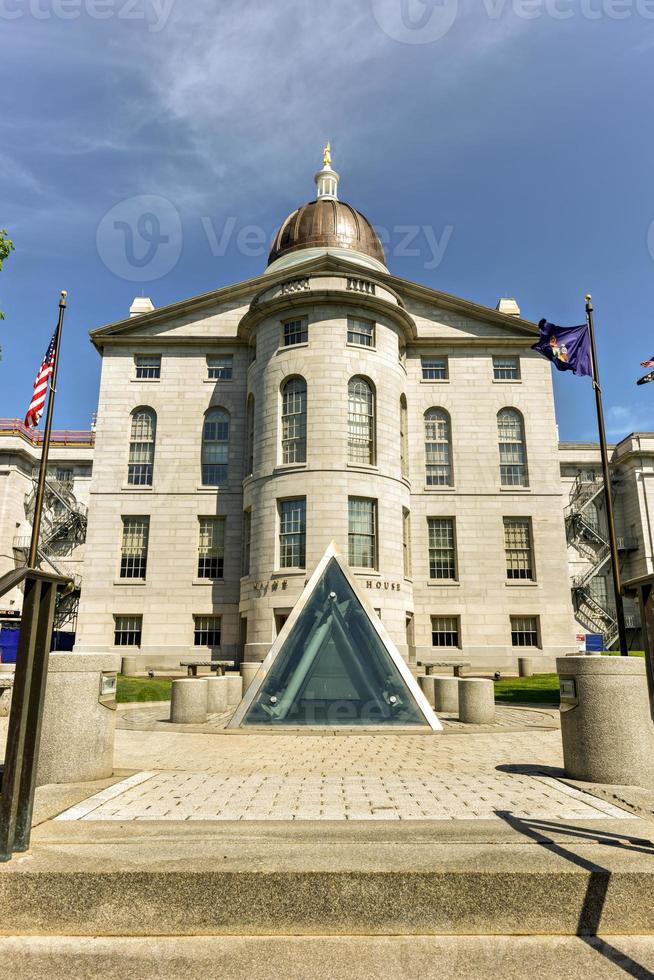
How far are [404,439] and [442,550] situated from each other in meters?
6.32

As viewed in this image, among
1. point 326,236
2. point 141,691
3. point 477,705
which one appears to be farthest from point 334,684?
point 326,236

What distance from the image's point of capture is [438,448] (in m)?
33.7

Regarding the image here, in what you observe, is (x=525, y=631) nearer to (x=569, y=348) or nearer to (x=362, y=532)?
(x=362, y=532)

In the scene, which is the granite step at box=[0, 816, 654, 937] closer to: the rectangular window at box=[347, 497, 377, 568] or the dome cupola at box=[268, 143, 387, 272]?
the rectangular window at box=[347, 497, 377, 568]

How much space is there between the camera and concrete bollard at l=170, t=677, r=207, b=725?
13.7 metres

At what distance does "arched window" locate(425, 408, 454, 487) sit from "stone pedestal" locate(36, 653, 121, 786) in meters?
27.3

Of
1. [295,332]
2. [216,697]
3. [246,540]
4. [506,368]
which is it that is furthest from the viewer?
[506,368]

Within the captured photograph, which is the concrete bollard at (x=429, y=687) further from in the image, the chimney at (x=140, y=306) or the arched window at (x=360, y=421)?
the chimney at (x=140, y=306)

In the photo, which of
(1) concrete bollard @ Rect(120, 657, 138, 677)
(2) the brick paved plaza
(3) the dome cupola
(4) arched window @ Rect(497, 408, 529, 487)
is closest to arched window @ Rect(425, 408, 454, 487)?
(4) arched window @ Rect(497, 408, 529, 487)

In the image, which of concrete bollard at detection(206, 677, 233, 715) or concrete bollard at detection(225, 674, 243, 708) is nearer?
concrete bollard at detection(206, 677, 233, 715)

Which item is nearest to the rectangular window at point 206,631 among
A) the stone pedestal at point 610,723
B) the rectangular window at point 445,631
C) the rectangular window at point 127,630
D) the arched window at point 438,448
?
the rectangular window at point 127,630

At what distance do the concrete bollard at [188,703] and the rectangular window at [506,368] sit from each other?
87.9ft

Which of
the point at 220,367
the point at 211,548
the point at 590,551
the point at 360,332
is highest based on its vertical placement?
the point at 220,367

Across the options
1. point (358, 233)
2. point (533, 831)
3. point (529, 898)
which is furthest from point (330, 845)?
point (358, 233)
